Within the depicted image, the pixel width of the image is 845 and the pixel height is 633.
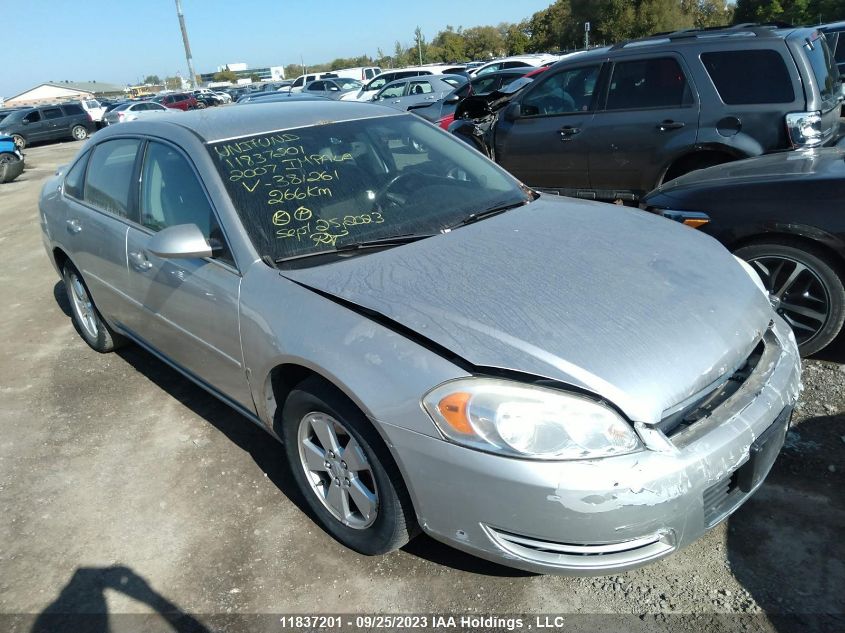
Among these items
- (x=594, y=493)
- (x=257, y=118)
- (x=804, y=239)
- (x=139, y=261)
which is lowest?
(x=594, y=493)

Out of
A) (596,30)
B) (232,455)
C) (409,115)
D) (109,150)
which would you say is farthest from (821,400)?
(596,30)

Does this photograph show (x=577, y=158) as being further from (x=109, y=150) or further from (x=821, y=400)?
(x=109, y=150)

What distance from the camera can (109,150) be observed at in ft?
12.9

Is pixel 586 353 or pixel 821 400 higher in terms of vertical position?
pixel 586 353

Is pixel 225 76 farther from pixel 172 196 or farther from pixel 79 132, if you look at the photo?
pixel 172 196

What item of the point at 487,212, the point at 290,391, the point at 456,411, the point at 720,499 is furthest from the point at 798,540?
the point at 290,391

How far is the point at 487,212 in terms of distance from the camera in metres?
3.13

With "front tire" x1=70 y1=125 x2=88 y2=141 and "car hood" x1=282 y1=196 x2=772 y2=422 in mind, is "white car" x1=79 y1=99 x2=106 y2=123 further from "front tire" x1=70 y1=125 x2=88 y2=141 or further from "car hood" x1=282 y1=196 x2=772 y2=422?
"car hood" x1=282 y1=196 x2=772 y2=422

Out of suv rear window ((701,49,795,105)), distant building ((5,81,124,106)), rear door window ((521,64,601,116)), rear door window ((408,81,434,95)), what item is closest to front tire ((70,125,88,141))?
rear door window ((408,81,434,95))

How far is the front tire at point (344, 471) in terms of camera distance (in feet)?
7.38

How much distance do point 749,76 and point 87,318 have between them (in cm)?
568

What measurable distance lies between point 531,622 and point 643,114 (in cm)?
513

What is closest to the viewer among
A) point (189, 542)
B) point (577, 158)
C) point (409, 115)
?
point (189, 542)

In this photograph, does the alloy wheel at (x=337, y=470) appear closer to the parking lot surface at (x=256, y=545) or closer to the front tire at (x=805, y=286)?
the parking lot surface at (x=256, y=545)
